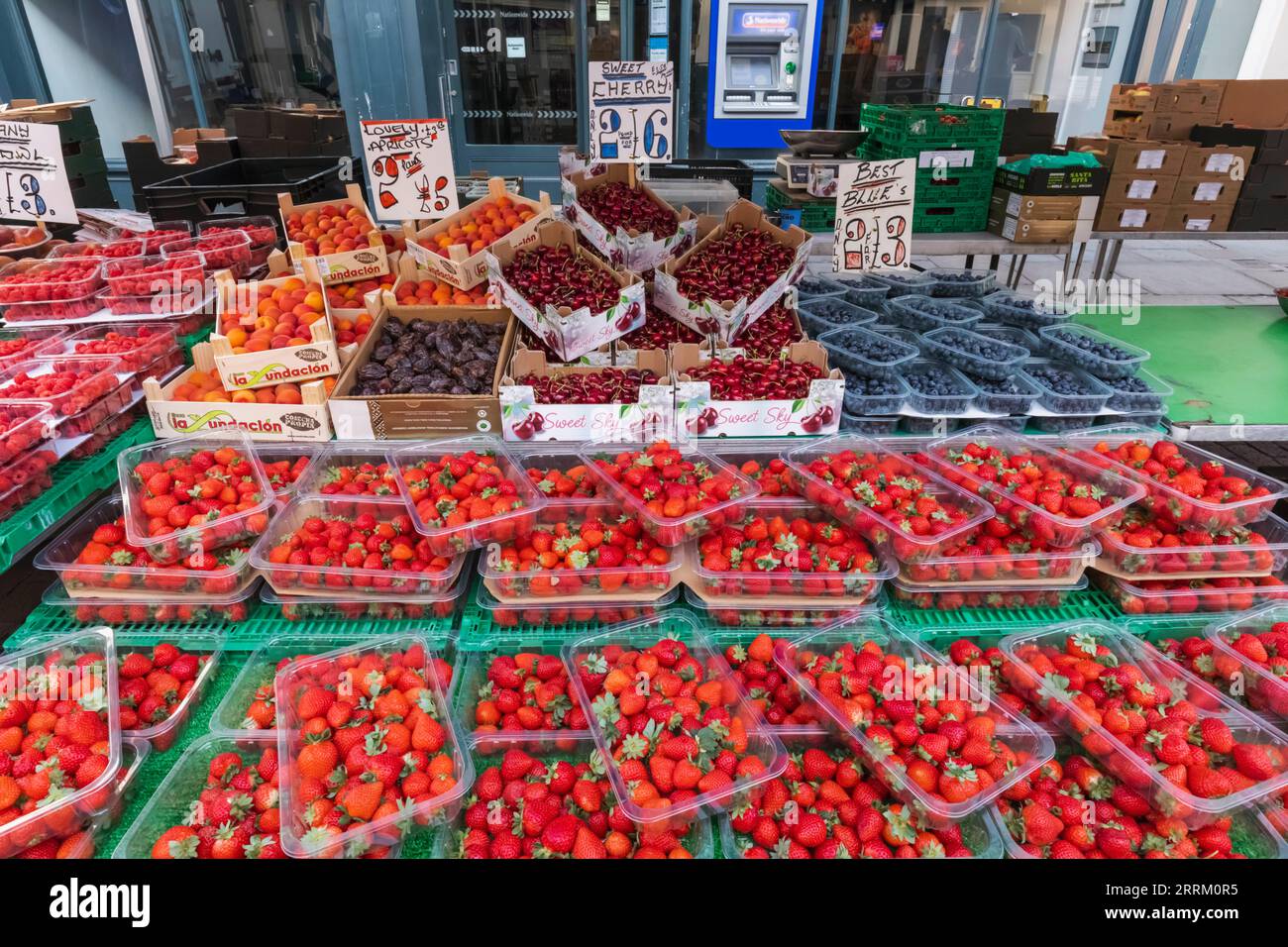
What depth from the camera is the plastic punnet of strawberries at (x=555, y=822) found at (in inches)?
54.2

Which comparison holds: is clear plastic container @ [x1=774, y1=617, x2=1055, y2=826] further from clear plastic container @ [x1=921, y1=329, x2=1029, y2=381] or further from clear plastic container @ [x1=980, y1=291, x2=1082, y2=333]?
clear plastic container @ [x1=980, y1=291, x2=1082, y2=333]

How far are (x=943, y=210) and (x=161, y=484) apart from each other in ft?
13.0

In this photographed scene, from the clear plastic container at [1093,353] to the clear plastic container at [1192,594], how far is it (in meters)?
0.93

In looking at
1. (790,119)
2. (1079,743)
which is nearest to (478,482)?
(1079,743)

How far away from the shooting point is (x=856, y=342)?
2.82 m

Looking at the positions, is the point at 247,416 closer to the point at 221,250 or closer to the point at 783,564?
the point at 221,250

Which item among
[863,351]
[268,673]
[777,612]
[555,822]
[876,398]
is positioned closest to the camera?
[555,822]

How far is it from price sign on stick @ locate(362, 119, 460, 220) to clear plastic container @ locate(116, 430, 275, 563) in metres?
1.37

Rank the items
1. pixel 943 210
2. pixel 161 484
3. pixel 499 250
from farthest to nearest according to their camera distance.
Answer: pixel 943 210 < pixel 499 250 < pixel 161 484

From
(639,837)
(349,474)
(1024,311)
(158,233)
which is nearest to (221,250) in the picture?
(158,233)

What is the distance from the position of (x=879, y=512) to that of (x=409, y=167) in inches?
96.1

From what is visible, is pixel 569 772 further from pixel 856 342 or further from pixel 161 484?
pixel 856 342

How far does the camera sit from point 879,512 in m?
1.94

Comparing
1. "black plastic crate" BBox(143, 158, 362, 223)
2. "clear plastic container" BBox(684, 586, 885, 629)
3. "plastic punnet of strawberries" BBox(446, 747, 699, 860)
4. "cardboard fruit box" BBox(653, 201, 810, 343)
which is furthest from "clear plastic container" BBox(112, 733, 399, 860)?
"black plastic crate" BBox(143, 158, 362, 223)
